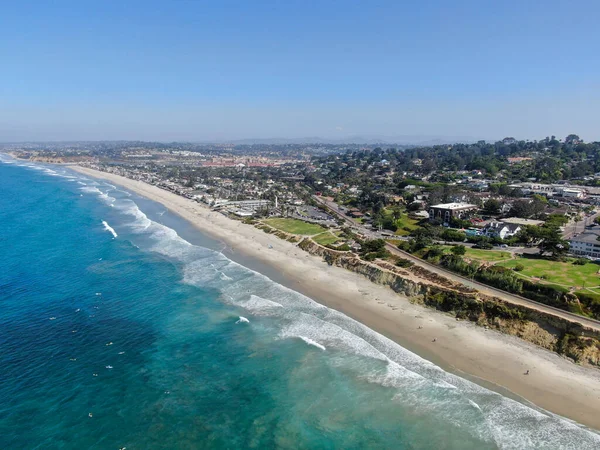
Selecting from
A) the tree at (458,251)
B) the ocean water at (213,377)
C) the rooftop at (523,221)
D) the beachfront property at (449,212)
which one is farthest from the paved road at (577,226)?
the ocean water at (213,377)

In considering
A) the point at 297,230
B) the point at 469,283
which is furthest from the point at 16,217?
the point at 469,283

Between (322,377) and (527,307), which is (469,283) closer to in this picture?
(527,307)

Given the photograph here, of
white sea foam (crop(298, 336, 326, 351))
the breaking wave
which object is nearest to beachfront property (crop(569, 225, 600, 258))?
the breaking wave

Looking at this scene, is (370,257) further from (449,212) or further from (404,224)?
(449,212)

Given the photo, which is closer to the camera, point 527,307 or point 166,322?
point 527,307

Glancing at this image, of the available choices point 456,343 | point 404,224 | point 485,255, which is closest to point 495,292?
point 456,343
